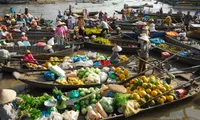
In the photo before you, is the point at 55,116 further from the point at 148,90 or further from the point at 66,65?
the point at 66,65

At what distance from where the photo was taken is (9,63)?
32.3 ft

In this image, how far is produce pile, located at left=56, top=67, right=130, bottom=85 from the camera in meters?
7.90

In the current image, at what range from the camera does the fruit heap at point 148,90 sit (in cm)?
689

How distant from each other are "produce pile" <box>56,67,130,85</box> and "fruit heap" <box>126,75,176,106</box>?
712 millimetres

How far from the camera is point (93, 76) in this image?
8016 millimetres

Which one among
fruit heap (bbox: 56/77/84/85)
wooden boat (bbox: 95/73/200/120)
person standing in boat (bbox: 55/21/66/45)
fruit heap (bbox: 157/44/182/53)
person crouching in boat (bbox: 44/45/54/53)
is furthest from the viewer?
fruit heap (bbox: 157/44/182/53)

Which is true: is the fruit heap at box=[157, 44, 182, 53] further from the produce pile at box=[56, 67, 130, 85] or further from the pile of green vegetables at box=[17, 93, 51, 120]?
the pile of green vegetables at box=[17, 93, 51, 120]

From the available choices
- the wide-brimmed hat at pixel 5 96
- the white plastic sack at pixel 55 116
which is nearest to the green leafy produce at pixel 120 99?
the white plastic sack at pixel 55 116

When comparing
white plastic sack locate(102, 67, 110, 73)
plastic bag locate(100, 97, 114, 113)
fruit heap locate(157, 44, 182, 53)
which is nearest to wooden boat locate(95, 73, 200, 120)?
plastic bag locate(100, 97, 114, 113)

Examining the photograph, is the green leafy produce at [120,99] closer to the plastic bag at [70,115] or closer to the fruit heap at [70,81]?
the plastic bag at [70,115]

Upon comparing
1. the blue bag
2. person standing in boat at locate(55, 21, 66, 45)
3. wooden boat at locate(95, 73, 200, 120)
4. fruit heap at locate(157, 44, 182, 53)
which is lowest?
wooden boat at locate(95, 73, 200, 120)

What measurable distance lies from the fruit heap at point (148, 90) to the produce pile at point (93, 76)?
712 millimetres

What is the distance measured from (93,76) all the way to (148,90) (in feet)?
6.58

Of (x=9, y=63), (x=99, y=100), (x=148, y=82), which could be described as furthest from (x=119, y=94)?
(x=9, y=63)
